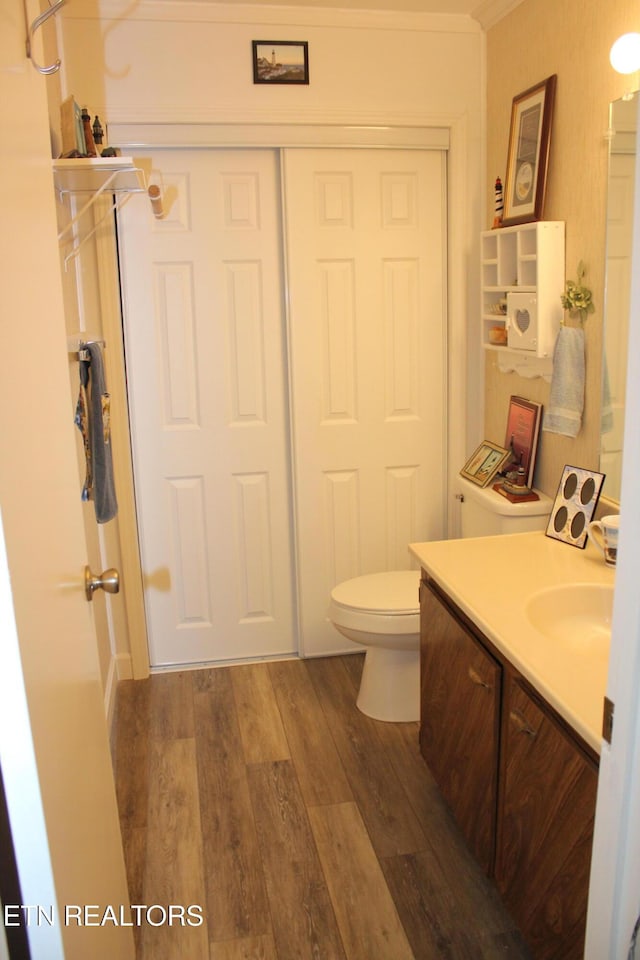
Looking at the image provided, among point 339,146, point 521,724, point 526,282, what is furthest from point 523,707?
point 339,146

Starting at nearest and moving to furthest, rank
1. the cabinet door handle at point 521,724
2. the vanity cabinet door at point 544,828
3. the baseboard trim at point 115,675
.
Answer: the vanity cabinet door at point 544,828 < the cabinet door handle at point 521,724 < the baseboard trim at point 115,675

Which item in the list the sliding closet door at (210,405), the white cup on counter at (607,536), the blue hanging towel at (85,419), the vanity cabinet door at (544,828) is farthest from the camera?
the sliding closet door at (210,405)

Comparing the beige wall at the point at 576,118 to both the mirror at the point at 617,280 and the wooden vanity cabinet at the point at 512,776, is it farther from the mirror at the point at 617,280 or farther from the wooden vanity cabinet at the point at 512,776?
the wooden vanity cabinet at the point at 512,776

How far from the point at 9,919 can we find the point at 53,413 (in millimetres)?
711

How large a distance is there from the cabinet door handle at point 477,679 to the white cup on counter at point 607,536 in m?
0.49

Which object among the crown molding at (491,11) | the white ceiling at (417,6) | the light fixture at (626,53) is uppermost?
the white ceiling at (417,6)

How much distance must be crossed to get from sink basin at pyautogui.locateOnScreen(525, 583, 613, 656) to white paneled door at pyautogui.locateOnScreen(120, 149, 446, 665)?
1.39 meters

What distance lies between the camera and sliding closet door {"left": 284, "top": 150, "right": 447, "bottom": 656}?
306 centimetres

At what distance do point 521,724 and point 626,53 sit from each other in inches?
64.2

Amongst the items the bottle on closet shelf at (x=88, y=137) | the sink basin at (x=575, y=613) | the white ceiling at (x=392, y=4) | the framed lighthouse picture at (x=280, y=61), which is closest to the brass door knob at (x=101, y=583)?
the sink basin at (x=575, y=613)

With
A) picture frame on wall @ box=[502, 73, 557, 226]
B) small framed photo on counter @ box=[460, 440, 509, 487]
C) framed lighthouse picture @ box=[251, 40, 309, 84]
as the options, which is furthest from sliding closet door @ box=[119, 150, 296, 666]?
picture frame on wall @ box=[502, 73, 557, 226]

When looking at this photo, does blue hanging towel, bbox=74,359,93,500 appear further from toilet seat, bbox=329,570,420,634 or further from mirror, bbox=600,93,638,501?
mirror, bbox=600,93,638,501

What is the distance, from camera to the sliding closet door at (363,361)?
10.0ft

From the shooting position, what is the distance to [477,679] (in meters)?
1.87
